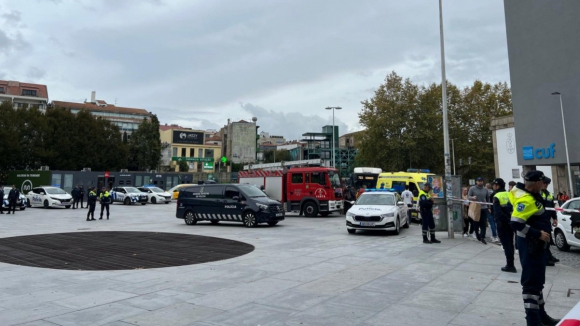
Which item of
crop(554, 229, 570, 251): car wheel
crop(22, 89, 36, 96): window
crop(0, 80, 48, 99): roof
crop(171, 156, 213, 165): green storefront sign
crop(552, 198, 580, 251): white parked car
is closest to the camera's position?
crop(552, 198, 580, 251): white parked car

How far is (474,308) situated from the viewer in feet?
18.5

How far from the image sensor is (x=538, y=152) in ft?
80.7

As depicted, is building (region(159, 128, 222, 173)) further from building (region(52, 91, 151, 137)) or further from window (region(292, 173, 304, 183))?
window (region(292, 173, 304, 183))

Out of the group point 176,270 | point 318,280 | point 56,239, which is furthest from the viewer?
point 56,239

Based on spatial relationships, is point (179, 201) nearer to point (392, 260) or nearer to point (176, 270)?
point (176, 270)

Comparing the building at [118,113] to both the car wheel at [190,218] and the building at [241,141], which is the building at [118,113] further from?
the car wheel at [190,218]

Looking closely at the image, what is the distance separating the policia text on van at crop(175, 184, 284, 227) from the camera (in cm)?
1723

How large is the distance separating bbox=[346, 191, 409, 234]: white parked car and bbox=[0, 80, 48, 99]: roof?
3578 inches

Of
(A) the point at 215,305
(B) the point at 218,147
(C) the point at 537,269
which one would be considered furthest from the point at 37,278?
(B) the point at 218,147

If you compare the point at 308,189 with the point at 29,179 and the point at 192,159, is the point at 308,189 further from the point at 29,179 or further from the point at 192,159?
the point at 192,159

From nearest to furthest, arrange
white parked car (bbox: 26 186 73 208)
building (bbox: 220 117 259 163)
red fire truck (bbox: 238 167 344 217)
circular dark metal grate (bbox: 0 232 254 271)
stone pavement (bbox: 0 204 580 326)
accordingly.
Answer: stone pavement (bbox: 0 204 580 326) → circular dark metal grate (bbox: 0 232 254 271) → red fire truck (bbox: 238 167 344 217) → white parked car (bbox: 26 186 73 208) → building (bbox: 220 117 259 163)

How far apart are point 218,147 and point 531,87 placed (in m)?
85.6

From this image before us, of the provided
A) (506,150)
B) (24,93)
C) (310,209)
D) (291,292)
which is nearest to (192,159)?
(24,93)

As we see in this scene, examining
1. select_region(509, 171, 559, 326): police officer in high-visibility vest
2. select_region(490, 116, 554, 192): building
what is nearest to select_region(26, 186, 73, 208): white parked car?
select_region(509, 171, 559, 326): police officer in high-visibility vest
